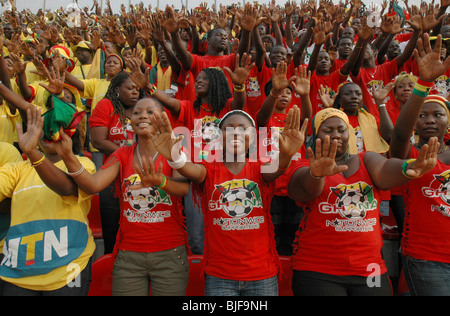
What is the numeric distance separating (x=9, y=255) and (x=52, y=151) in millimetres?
791

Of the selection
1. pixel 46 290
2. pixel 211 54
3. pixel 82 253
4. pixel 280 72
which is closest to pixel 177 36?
pixel 211 54

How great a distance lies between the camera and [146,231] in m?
2.39

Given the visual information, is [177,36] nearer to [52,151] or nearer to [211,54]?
[211,54]

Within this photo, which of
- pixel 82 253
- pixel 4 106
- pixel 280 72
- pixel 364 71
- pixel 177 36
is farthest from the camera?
pixel 364 71

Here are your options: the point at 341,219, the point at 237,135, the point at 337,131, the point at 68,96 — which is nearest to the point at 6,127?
the point at 68,96

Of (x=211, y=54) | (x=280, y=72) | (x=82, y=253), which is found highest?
(x=211, y=54)

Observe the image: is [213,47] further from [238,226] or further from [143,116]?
[238,226]

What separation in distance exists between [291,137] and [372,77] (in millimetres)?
3704

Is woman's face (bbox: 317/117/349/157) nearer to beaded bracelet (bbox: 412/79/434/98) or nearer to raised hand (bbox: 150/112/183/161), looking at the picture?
beaded bracelet (bbox: 412/79/434/98)

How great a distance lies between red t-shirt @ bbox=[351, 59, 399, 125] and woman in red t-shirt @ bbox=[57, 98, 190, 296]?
3572 mm

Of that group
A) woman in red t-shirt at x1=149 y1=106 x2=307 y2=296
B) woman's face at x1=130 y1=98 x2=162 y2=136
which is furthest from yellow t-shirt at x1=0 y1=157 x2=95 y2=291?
woman in red t-shirt at x1=149 y1=106 x2=307 y2=296

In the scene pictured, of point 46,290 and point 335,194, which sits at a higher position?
point 335,194

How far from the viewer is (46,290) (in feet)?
7.40

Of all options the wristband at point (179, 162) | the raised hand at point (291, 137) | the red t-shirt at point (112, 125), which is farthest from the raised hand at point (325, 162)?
the red t-shirt at point (112, 125)
